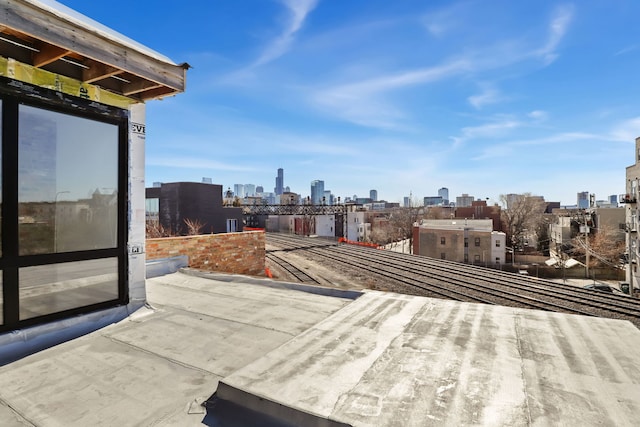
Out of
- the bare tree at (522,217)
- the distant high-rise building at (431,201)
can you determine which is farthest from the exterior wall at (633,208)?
the distant high-rise building at (431,201)

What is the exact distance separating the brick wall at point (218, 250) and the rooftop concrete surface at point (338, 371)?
11.3 ft

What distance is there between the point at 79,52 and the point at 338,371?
3.68 m

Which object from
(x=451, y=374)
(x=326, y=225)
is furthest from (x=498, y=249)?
(x=451, y=374)

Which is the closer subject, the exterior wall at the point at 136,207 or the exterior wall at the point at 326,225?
the exterior wall at the point at 136,207

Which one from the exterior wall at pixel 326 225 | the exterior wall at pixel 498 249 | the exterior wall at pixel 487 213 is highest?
the exterior wall at pixel 487 213

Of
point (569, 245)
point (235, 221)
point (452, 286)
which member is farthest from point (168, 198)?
point (569, 245)

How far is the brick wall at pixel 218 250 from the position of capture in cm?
731

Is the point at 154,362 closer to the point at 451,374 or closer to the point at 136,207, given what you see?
the point at 136,207

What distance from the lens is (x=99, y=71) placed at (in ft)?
11.4

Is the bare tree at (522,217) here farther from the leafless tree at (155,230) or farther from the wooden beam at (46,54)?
the wooden beam at (46,54)

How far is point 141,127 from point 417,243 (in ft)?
125

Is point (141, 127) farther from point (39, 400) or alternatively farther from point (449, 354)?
point (449, 354)

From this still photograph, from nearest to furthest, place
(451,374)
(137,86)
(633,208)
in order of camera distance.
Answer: (451,374), (137,86), (633,208)

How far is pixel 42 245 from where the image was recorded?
3.34 metres
